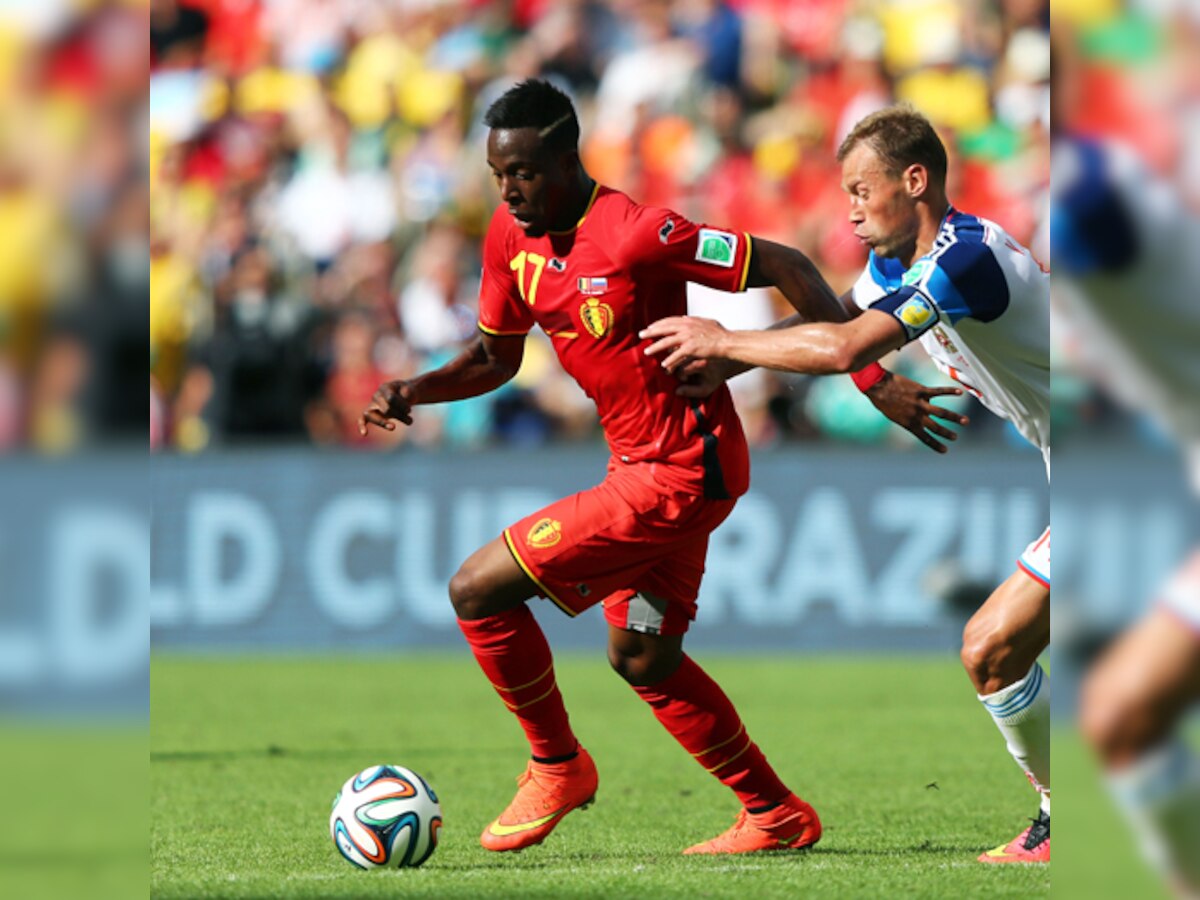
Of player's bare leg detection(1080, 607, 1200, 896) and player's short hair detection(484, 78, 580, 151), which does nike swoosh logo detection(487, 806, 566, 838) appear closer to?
player's short hair detection(484, 78, 580, 151)

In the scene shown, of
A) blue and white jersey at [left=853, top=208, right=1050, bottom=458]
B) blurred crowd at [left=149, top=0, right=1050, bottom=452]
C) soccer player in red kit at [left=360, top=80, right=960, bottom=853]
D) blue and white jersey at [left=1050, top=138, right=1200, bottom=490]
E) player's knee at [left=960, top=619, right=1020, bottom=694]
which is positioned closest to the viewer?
blue and white jersey at [left=1050, top=138, right=1200, bottom=490]

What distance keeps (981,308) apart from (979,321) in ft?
0.39

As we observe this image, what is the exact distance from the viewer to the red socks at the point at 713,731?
6078mm

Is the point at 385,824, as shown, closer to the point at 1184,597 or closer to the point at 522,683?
the point at 522,683

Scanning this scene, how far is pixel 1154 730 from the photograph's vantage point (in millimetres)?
2977

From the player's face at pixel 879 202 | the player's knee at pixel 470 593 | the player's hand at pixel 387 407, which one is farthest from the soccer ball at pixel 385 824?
the player's face at pixel 879 202

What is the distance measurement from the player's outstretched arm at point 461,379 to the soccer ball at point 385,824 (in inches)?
49.2

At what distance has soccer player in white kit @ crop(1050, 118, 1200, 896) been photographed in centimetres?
262

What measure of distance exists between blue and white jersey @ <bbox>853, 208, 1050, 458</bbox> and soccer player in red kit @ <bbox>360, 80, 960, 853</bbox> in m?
0.24

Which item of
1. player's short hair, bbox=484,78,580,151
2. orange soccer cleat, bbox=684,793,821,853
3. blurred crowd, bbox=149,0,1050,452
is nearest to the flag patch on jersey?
player's short hair, bbox=484,78,580,151

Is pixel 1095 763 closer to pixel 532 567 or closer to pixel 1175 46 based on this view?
pixel 1175 46

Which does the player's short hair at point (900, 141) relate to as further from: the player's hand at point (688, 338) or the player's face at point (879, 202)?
the player's hand at point (688, 338)

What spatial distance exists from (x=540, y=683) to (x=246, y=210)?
958 cm

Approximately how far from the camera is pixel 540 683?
607 cm
